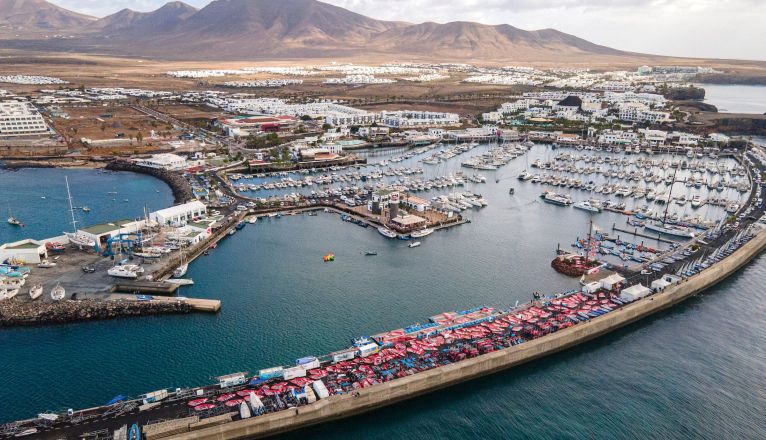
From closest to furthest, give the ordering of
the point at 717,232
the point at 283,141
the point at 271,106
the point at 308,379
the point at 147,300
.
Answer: the point at 308,379
the point at 147,300
the point at 717,232
the point at 283,141
the point at 271,106

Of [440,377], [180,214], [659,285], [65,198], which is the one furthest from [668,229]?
[65,198]

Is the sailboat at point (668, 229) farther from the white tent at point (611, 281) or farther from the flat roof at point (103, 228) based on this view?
the flat roof at point (103, 228)

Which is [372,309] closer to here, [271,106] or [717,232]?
[717,232]

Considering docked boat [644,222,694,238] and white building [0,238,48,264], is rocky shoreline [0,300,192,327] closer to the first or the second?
white building [0,238,48,264]

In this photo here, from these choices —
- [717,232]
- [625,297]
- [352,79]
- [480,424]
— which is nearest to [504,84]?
[352,79]

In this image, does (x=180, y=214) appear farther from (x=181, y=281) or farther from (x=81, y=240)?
(x=181, y=281)

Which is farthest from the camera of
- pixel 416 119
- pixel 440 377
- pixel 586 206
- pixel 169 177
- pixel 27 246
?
pixel 416 119
